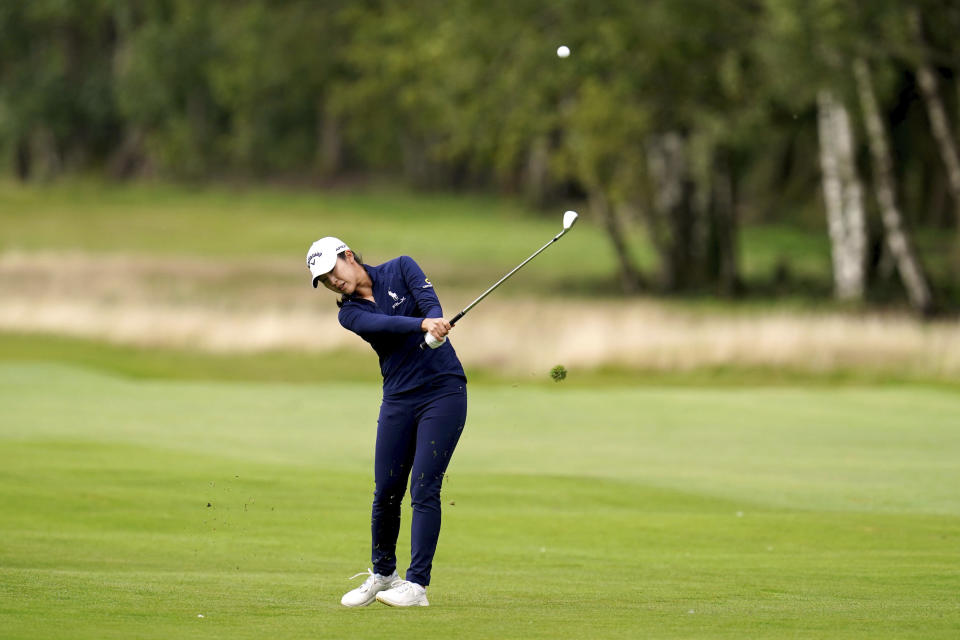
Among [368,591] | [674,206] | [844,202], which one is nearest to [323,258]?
[368,591]

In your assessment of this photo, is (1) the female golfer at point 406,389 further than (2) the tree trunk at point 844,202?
No

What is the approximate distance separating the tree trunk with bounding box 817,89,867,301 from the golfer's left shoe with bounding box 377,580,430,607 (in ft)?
85.7

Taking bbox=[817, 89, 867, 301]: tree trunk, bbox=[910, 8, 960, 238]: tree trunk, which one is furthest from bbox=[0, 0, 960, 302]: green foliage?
bbox=[817, 89, 867, 301]: tree trunk

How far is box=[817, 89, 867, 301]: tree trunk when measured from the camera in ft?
107

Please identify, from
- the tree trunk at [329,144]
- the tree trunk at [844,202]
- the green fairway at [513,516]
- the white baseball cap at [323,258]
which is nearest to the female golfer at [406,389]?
the white baseball cap at [323,258]

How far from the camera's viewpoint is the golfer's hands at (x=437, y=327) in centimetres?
749

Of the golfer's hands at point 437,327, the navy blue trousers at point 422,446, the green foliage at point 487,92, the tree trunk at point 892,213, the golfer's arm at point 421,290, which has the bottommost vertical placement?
the navy blue trousers at point 422,446

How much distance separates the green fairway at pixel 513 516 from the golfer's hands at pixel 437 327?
134 centimetres

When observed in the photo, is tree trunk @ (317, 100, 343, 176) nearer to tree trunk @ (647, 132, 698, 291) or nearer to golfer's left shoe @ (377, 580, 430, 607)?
tree trunk @ (647, 132, 698, 291)

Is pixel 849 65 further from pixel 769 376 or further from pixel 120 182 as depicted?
pixel 120 182

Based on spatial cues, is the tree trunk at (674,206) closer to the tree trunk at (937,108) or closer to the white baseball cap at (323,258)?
the tree trunk at (937,108)

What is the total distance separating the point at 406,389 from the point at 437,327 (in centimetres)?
45

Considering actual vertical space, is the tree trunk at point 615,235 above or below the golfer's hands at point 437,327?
above

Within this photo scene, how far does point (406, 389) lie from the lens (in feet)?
25.5
